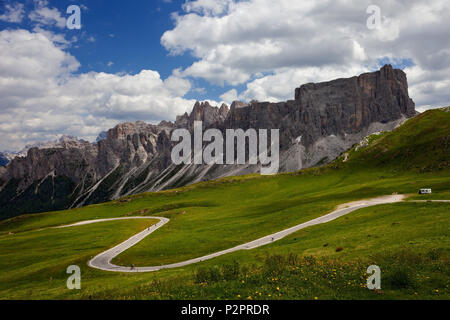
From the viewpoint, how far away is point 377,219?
42.0m

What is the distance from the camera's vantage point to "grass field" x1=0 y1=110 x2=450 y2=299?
17.6 m

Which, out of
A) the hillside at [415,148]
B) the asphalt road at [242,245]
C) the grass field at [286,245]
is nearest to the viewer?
the grass field at [286,245]

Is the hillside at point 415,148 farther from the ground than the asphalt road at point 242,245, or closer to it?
farther from the ground

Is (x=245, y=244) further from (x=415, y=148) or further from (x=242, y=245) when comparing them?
(x=415, y=148)

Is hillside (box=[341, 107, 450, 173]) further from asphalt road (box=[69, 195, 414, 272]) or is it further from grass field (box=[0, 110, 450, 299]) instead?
asphalt road (box=[69, 195, 414, 272])

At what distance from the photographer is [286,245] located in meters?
38.6

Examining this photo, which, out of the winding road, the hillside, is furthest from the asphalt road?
the hillside

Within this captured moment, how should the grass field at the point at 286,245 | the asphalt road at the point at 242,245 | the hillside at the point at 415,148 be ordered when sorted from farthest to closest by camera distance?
the hillside at the point at 415,148, the asphalt road at the point at 242,245, the grass field at the point at 286,245

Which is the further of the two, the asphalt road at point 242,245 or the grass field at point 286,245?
the asphalt road at point 242,245

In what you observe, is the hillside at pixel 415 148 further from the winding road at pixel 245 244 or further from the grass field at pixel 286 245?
the winding road at pixel 245 244

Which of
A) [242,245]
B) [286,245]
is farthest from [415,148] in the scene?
[286,245]

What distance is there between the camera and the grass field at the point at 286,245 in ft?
57.7

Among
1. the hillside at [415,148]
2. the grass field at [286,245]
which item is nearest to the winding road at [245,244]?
the grass field at [286,245]
